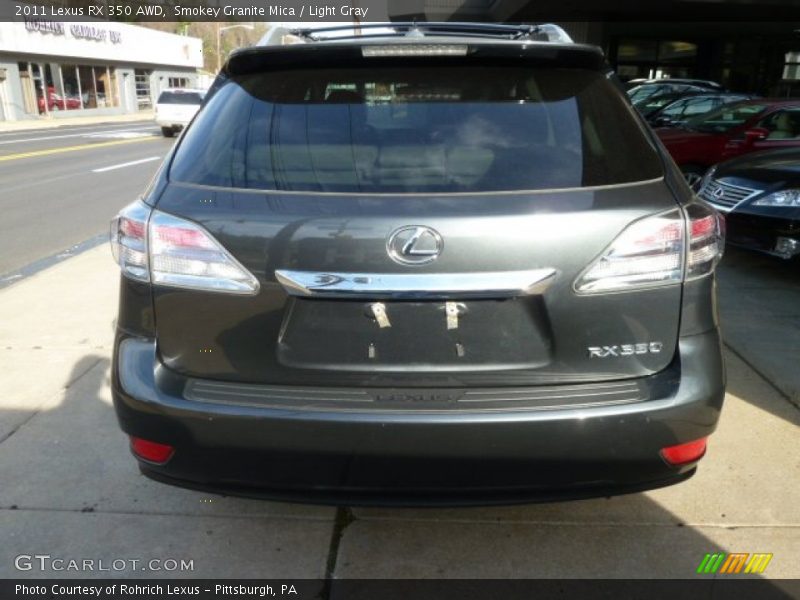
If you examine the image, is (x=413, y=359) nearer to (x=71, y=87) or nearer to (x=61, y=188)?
(x=61, y=188)

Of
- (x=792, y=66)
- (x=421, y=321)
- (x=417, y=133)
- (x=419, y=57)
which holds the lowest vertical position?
(x=421, y=321)

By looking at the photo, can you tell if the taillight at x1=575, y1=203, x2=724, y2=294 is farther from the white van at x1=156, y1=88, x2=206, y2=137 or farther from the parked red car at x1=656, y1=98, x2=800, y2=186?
the white van at x1=156, y1=88, x2=206, y2=137

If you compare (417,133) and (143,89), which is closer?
(417,133)

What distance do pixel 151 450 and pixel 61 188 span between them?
36.8ft

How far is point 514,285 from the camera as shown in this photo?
1.92 m

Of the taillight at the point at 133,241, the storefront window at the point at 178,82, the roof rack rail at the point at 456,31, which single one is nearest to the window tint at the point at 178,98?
the roof rack rail at the point at 456,31

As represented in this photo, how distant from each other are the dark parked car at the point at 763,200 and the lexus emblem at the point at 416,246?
4.71m

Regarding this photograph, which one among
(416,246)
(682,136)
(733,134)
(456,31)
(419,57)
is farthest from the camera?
(682,136)

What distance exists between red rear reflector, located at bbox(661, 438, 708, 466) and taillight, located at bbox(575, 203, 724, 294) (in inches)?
20.0

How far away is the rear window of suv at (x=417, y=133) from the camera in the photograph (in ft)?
Result: 6.82

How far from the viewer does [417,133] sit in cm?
218

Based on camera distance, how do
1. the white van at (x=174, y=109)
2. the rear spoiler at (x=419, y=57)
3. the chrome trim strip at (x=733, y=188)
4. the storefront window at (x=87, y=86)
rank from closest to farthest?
the rear spoiler at (x=419, y=57) → the chrome trim strip at (x=733, y=188) → the white van at (x=174, y=109) → the storefront window at (x=87, y=86)

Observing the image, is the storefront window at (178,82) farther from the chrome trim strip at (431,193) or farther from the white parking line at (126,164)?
the chrome trim strip at (431,193)

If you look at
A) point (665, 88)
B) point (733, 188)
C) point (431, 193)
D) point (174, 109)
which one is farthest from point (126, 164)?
point (431, 193)
